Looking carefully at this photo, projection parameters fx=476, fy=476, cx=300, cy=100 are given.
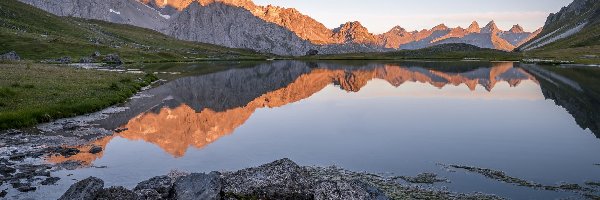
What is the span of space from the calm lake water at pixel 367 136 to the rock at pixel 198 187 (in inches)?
299

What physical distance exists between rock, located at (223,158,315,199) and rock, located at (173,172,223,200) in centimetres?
66

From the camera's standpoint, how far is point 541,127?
49000mm

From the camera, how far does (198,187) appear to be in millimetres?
21578

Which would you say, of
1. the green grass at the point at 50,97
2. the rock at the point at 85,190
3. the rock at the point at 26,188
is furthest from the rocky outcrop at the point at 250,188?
the green grass at the point at 50,97

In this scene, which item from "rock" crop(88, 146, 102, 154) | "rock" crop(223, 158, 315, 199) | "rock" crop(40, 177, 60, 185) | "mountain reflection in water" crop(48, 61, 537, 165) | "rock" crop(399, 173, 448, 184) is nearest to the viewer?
"rock" crop(223, 158, 315, 199)

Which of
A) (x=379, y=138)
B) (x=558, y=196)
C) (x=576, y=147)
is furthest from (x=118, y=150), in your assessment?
(x=576, y=147)

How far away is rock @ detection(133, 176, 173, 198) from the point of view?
22812 mm

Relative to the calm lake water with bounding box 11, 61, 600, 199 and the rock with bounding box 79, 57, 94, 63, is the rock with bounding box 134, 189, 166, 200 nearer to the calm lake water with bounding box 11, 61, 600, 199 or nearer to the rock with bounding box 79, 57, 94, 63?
the calm lake water with bounding box 11, 61, 600, 199

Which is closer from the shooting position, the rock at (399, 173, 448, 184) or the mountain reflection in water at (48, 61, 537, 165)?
the rock at (399, 173, 448, 184)

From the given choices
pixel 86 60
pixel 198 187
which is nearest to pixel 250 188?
pixel 198 187

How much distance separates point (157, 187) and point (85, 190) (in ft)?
12.6

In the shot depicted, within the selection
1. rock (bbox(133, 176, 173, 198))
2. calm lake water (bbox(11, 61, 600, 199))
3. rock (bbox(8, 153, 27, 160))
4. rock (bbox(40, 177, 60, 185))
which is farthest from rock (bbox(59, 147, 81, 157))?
rock (bbox(133, 176, 173, 198))

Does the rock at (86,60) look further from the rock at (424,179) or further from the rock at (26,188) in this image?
the rock at (424,179)

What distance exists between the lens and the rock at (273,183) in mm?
22000
